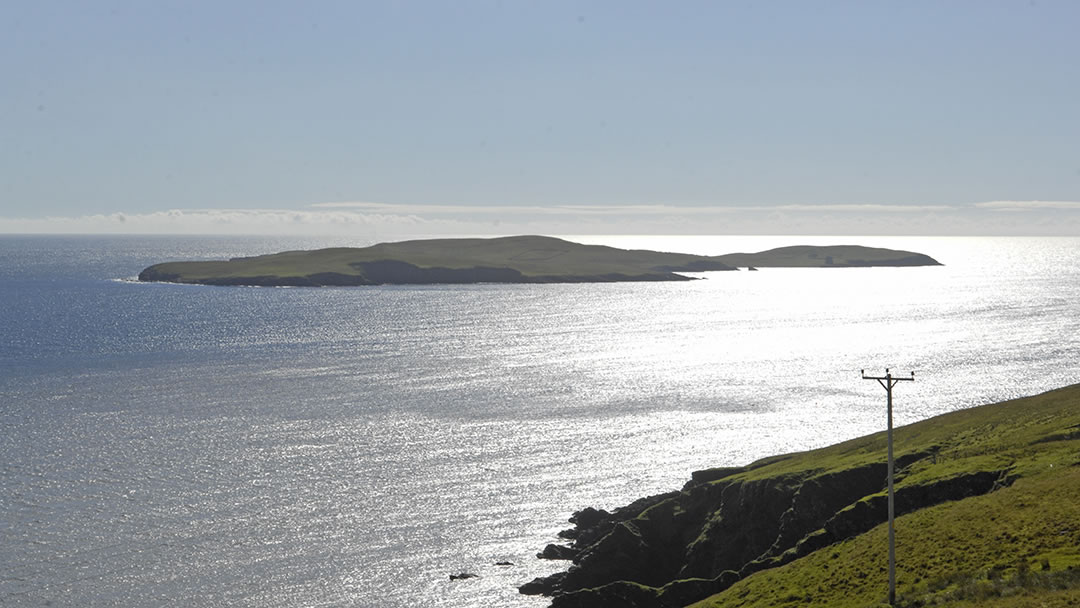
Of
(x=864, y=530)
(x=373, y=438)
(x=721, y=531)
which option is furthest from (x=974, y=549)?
(x=373, y=438)

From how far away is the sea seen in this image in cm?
6275

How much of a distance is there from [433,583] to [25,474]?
43811 mm

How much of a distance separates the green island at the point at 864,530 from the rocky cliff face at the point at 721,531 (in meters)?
0.09

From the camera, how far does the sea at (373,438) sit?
206ft

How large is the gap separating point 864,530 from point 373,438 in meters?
58.7

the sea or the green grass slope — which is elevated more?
the green grass slope

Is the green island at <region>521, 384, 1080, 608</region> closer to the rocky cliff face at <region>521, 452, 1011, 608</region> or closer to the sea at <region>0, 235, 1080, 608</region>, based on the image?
the rocky cliff face at <region>521, 452, 1011, 608</region>

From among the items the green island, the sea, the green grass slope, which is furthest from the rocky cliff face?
the sea

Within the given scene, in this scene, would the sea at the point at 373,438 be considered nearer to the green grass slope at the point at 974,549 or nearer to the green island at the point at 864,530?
the green island at the point at 864,530

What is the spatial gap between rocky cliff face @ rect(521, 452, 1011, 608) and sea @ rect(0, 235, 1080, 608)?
4.38 meters

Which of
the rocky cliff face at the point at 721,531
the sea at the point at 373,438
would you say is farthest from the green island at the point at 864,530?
the sea at the point at 373,438

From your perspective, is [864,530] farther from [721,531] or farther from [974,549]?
[721,531]

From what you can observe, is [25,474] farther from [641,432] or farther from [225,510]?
[641,432]

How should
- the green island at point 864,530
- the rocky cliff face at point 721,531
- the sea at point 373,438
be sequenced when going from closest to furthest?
1. the green island at point 864,530
2. the rocky cliff face at point 721,531
3. the sea at point 373,438
